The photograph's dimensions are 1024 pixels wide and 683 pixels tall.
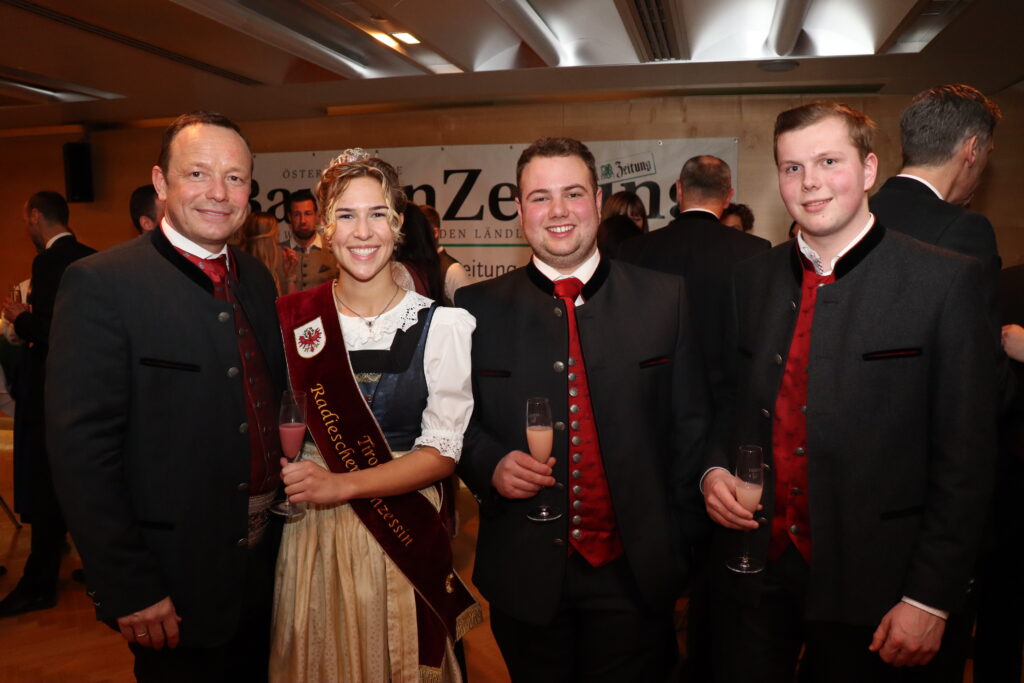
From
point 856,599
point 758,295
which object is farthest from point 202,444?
point 856,599

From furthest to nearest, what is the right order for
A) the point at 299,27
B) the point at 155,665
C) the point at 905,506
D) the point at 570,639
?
the point at 299,27 → the point at 570,639 → the point at 155,665 → the point at 905,506

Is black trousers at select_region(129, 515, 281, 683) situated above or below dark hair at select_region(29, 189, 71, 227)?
below

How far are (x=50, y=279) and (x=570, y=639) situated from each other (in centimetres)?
309

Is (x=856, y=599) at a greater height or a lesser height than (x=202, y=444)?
lesser

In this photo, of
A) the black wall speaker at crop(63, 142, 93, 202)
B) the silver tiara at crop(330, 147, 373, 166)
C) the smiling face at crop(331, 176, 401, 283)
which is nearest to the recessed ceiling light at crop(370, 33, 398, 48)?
the silver tiara at crop(330, 147, 373, 166)

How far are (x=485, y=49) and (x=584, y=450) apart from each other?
4108 millimetres

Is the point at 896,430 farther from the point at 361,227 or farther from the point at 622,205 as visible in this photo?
the point at 622,205

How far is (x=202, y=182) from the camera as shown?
1.74m

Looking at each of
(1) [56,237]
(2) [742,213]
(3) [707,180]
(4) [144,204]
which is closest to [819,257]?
(3) [707,180]

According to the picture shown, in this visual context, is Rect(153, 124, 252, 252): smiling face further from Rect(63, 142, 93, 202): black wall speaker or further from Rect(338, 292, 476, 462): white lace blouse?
Rect(63, 142, 93, 202): black wall speaker

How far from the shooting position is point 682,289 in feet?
6.23

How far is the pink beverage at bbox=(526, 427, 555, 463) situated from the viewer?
1719 millimetres

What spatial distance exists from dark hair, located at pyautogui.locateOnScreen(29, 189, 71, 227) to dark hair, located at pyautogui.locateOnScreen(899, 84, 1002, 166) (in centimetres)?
376

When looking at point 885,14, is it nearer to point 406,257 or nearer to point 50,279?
point 406,257
